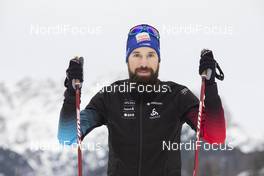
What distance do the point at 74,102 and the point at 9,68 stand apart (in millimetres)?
30046

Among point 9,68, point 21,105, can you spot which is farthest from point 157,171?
point 21,105

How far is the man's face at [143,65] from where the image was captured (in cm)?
486

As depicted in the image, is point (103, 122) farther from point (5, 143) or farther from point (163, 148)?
point (5, 143)

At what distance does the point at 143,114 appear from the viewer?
15.7ft

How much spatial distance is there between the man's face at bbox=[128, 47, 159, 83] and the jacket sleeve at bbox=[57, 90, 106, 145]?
0.35 meters

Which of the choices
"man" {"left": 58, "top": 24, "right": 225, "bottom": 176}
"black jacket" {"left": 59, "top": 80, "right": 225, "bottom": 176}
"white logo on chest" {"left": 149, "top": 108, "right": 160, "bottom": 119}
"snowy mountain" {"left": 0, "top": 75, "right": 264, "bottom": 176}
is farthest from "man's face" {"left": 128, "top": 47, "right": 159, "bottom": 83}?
"snowy mountain" {"left": 0, "top": 75, "right": 264, "bottom": 176}

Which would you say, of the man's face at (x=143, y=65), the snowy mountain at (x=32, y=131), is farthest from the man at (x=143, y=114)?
the snowy mountain at (x=32, y=131)

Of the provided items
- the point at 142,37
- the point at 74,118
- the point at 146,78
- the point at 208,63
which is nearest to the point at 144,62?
the point at 146,78

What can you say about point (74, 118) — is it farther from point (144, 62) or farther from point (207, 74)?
point (207, 74)

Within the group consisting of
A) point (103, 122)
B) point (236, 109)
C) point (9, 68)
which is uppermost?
point (103, 122)

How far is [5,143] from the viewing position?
2128 inches

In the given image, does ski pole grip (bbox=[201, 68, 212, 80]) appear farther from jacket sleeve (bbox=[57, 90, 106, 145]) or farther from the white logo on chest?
jacket sleeve (bbox=[57, 90, 106, 145])

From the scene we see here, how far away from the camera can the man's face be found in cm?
486

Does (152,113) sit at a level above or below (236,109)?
above
